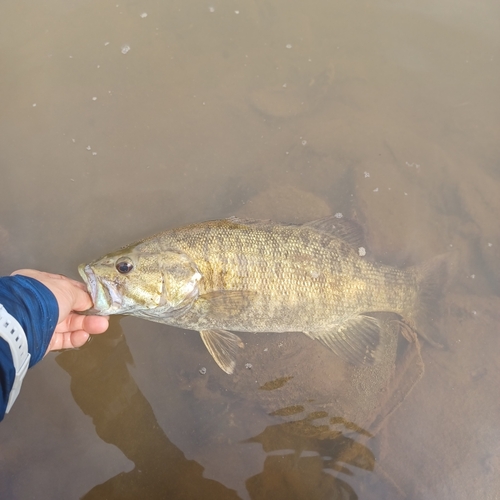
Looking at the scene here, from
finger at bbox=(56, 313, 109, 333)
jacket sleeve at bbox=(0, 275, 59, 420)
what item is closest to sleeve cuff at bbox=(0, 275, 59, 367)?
jacket sleeve at bbox=(0, 275, 59, 420)

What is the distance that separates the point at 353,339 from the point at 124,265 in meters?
2.24

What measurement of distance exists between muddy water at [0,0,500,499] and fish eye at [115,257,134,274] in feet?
3.18

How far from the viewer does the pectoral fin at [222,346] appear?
3267 millimetres

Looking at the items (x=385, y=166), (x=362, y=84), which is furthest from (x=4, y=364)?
(x=362, y=84)

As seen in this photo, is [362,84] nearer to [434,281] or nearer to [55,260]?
[434,281]

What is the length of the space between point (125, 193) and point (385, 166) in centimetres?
286

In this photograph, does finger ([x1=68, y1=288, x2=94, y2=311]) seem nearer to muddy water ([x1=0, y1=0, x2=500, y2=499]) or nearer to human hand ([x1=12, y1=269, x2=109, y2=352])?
human hand ([x1=12, y1=269, x2=109, y2=352])

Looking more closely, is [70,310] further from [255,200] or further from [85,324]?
[255,200]

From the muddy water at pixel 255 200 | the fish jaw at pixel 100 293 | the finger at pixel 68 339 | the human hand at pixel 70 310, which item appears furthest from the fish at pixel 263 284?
the finger at pixel 68 339

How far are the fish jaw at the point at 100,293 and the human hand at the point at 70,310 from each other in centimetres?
9

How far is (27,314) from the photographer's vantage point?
221 centimetres

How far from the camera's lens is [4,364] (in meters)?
1.95

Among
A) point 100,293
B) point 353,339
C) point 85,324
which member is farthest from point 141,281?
point 353,339

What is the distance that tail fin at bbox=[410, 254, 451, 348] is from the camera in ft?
11.8
